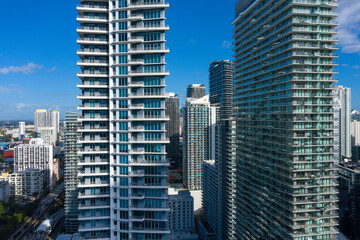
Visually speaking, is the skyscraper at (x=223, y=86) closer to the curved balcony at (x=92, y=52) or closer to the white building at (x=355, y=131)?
the white building at (x=355, y=131)

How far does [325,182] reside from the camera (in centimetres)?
4722

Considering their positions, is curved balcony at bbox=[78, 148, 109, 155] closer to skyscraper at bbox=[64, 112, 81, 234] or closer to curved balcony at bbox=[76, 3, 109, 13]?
curved balcony at bbox=[76, 3, 109, 13]

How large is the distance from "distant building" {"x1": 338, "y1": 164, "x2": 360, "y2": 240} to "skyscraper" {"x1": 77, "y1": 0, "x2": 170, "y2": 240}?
2996 inches

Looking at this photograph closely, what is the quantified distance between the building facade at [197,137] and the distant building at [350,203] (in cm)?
6750

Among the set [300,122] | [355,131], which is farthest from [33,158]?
[355,131]

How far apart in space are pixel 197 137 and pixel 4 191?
10558cm

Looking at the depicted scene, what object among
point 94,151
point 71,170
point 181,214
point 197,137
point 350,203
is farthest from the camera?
point 197,137

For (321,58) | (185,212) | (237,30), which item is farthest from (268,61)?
(185,212)

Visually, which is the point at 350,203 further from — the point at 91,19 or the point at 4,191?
the point at 4,191

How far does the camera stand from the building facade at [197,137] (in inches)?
5659

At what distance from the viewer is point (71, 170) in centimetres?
9625

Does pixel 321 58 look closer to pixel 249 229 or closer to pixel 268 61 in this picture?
pixel 268 61

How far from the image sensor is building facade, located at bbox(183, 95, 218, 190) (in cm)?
14375

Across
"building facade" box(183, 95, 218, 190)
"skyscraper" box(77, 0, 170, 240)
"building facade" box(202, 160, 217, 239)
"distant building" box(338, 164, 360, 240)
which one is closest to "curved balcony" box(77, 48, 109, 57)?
"skyscraper" box(77, 0, 170, 240)
